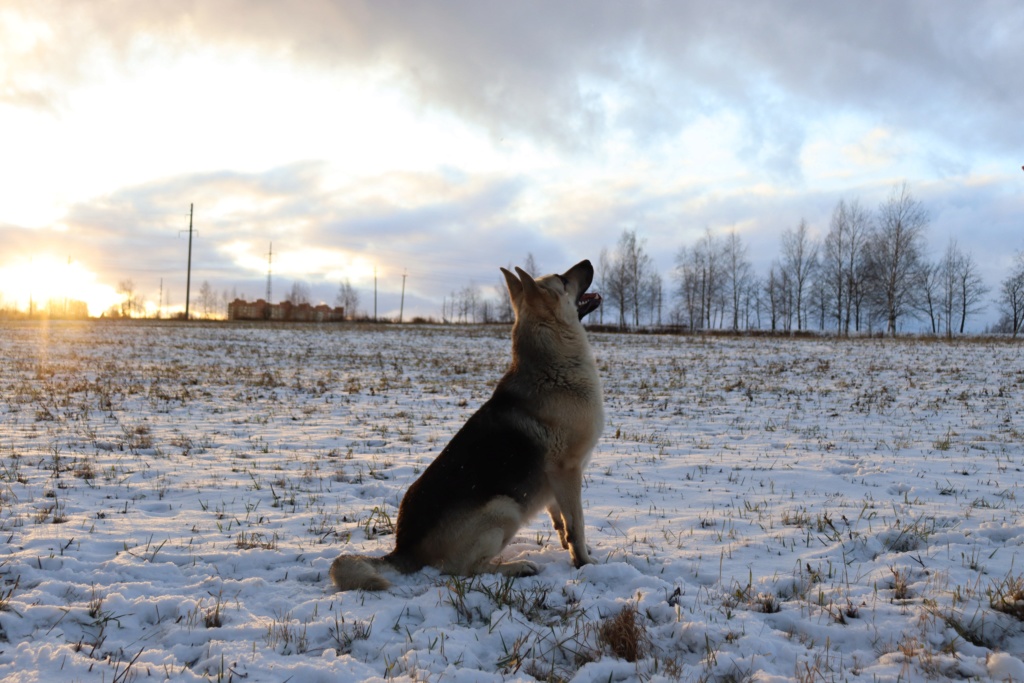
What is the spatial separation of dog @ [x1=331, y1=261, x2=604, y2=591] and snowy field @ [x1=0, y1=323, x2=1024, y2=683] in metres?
0.22

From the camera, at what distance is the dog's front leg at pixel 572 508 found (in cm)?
429

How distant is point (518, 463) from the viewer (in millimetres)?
4305

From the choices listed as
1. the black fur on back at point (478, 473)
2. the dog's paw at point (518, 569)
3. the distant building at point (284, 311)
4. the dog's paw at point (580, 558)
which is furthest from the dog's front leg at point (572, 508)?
the distant building at point (284, 311)

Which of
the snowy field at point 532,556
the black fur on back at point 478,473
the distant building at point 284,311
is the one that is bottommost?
the snowy field at point 532,556

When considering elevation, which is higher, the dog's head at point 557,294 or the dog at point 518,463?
the dog's head at point 557,294

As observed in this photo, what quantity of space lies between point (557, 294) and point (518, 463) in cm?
146

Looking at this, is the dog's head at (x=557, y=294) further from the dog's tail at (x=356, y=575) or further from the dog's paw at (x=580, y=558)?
the dog's tail at (x=356, y=575)

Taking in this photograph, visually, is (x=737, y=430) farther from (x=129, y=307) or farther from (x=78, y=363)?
(x=129, y=307)

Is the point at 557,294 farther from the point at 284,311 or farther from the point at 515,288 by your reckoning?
the point at 284,311

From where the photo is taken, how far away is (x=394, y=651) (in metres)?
3.12

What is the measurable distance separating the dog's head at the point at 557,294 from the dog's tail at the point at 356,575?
2328mm

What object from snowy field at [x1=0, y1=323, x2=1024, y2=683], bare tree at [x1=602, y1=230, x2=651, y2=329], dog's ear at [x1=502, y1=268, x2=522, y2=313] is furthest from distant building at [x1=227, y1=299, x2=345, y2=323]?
dog's ear at [x1=502, y1=268, x2=522, y2=313]

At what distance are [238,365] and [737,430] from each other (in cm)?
1807

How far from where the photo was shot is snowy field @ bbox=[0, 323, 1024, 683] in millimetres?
3006
